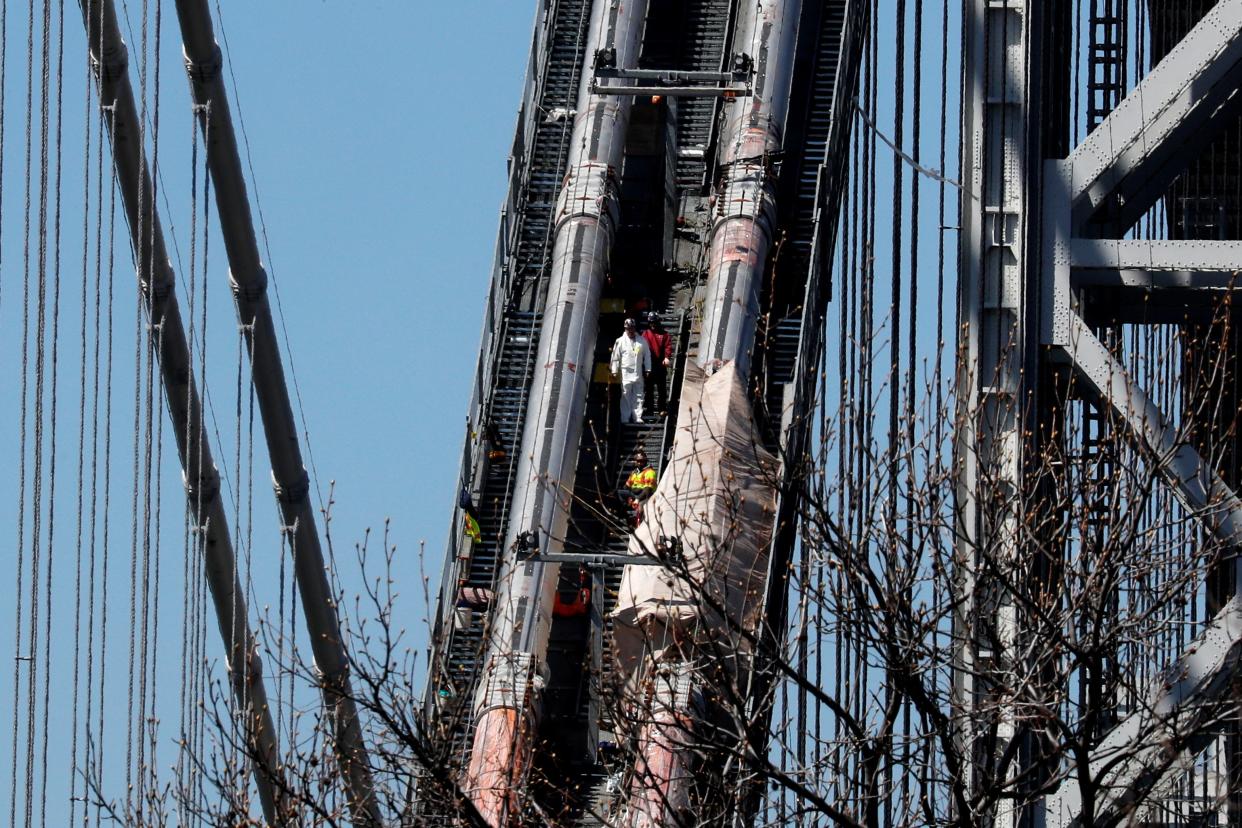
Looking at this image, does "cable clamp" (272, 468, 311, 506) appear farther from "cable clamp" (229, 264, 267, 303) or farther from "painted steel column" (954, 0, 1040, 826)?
"painted steel column" (954, 0, 1040, 826)

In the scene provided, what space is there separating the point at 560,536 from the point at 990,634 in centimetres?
1248

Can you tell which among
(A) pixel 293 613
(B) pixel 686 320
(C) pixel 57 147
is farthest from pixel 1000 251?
(B) pixel 686 320

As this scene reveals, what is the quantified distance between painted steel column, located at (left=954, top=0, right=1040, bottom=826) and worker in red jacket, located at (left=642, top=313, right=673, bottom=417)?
29.0 ft

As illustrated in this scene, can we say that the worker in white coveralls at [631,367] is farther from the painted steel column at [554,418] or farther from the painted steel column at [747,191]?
the painted steel column at [747,191]

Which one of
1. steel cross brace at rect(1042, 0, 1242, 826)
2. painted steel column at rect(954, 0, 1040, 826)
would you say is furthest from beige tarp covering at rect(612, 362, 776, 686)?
steel cross brace at rect(1042, 0, 1242, 826)

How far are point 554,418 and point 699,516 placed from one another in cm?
563

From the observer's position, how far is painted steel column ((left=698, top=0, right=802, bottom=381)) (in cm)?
3319

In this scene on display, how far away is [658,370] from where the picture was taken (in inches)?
1329

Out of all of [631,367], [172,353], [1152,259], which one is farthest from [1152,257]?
[172,353]

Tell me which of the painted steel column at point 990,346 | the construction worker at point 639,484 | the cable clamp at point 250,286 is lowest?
the painted steel column at point 990,346

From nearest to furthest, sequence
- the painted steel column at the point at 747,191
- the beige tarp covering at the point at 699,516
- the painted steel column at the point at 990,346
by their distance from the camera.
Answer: the painted steel column at the point at 990,346
the beige tarp covering at the point at 699,516
the painted steel column at the point at 747,191

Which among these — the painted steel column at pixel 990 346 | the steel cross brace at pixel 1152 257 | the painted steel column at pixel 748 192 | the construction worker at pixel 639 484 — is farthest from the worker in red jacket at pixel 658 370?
the steel cross brace at pixel 1152 257

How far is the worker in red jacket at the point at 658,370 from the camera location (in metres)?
33.7

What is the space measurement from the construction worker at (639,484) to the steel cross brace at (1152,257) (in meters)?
8.47
